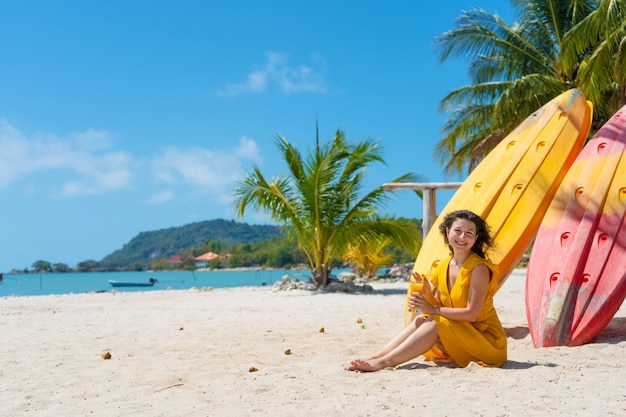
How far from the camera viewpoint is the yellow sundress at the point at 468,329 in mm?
3740

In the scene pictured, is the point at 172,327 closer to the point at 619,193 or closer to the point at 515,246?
the point at 515,246

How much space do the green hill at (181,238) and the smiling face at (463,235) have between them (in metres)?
101

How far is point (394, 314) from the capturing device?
7.71 metres

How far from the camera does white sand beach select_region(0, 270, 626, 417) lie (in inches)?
120

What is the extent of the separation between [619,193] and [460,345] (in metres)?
2.57

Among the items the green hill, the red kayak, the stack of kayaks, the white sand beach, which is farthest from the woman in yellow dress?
the green hill

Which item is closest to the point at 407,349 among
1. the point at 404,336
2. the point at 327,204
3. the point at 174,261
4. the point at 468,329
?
the point at 404,336

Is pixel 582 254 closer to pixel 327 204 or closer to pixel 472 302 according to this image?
pixel 472 302

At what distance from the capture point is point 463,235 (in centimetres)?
373

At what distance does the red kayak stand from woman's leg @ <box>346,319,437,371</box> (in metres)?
1.40

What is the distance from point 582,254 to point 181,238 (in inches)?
4200

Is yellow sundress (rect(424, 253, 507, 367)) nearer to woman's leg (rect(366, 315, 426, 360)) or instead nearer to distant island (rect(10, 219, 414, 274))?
woman's leg (rect(366, 315, 426, 360))

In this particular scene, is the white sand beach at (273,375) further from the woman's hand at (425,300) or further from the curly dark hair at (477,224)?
the curly dark hair at (477,224)

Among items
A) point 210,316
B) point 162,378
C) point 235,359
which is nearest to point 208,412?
point 162,378
